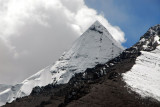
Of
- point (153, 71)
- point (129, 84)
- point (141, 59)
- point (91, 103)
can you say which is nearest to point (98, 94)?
point (91, 103)

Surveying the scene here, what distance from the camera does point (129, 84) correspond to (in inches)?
5389

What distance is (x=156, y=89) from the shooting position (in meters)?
141

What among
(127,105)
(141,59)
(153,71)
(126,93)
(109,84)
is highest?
(141,59)

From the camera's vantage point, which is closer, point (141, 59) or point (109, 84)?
point (109, 84)

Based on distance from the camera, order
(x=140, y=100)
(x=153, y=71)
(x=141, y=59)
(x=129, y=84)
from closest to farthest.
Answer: (x=140, y=100), (x=129, y=84), (x=153, y=71), (x=141, y=59)

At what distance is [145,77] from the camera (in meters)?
154

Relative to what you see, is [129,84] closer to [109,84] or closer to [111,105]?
[109,84]

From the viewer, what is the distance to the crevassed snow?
439 ft

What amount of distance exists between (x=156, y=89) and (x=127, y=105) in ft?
114

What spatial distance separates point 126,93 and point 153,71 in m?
49.5

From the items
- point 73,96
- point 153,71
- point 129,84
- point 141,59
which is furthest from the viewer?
point 141,59

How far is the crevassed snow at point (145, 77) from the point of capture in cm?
13375

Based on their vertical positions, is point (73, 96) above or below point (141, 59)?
below

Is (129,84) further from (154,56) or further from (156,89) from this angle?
(154,56)
